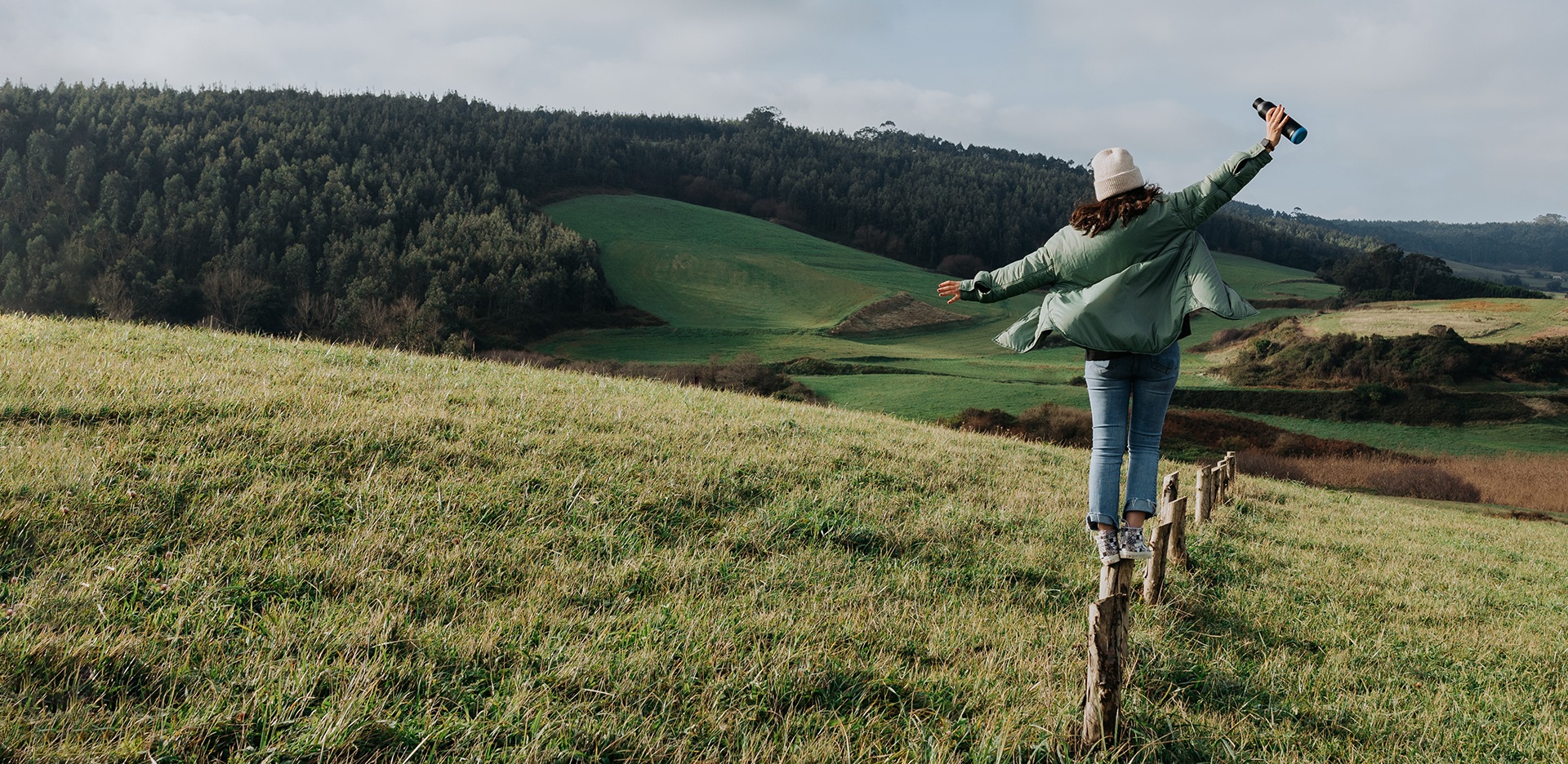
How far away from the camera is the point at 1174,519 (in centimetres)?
741

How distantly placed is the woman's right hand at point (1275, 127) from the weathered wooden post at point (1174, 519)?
10.3ft

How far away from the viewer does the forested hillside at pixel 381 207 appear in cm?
8969

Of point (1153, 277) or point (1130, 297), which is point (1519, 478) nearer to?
point (1153, 277)

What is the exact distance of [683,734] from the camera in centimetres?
375

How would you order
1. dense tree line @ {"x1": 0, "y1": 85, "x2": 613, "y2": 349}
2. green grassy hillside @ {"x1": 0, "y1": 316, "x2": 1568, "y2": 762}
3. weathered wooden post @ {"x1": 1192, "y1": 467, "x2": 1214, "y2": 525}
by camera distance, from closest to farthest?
green grassy hillside @ {"x1": 0, "y1": 316, "x2": 1568, "y2": 762} → weathered wooden post @ {"x1": 1192, "y1": 467, "x2": 1214, "y2": 525} → dense tree line @ {"x1": 0, "y1": 85, "x2": 613, "y2": 349}

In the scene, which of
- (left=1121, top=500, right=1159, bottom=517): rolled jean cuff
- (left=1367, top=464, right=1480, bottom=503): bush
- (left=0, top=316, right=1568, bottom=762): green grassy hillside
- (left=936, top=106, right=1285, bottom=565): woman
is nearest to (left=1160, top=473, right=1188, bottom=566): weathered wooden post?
(left=0, top=316, right=1568, bottom=762): green grassy hillside

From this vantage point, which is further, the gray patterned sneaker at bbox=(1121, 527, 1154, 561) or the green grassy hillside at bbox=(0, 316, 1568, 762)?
the gray patterned sneaker at bbox=(1121, 527, 1154, 561)

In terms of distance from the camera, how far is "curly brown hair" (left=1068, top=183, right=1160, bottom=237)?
17.7 feet

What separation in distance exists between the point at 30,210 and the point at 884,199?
431 feet

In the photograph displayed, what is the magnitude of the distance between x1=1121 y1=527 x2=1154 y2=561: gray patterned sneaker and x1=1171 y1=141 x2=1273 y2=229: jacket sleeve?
86.0 inches

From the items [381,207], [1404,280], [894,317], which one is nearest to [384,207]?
[381,207]

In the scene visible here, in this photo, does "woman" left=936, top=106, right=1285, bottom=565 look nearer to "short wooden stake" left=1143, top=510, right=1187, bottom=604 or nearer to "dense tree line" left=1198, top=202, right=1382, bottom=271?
"short wooden stake" left=1143, top=510, right=1187, bottom=604

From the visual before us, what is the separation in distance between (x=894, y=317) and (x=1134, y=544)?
84.3m

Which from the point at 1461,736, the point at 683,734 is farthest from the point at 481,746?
the point at 1461,736
